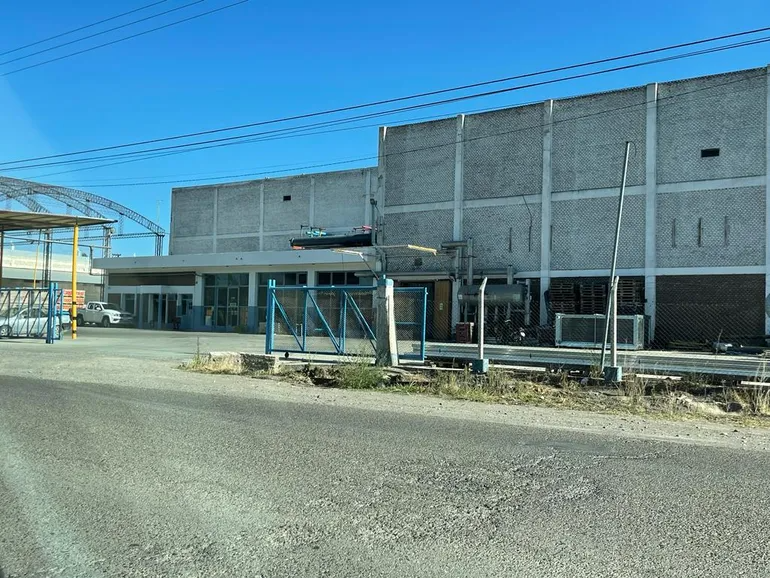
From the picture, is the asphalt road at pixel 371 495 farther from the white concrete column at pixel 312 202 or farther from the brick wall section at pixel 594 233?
the white concrete column at pixel 312 202

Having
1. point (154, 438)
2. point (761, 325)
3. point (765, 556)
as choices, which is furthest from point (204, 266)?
point (765, 556)

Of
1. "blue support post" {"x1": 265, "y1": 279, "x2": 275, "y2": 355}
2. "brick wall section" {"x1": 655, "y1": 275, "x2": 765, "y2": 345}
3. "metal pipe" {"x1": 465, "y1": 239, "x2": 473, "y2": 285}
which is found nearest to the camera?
"blue support post" {"x1": 265, "y1": 279, "x2": 275, "y2": 355}

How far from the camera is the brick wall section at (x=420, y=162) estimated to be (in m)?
32.2

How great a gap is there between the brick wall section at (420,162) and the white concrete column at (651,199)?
8922 millimetres

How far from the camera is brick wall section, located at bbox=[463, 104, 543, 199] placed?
29.9 m

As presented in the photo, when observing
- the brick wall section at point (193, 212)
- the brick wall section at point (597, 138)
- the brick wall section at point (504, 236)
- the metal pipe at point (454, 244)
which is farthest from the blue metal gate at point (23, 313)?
the brick wall section at point (597, 138)

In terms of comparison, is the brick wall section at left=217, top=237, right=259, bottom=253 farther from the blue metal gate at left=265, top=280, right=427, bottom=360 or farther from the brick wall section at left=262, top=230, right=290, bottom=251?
the blue metal gate at left=265, top=280, right=427, bottom=360

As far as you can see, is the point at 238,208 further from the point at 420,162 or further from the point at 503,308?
the point at 503,308

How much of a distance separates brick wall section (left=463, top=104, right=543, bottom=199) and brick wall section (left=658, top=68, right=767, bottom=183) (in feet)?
17.5

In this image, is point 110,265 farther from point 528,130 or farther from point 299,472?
point 299,472

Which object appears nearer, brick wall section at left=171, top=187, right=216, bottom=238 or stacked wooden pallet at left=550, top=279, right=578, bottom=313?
stacked wooden pallet at left=550, top=279, right=578, bottom=313

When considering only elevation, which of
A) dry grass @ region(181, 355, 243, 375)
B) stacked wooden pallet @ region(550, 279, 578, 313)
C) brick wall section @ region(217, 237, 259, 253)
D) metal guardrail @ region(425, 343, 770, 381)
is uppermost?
brick wall section @ region(217, 237, 259, 253)

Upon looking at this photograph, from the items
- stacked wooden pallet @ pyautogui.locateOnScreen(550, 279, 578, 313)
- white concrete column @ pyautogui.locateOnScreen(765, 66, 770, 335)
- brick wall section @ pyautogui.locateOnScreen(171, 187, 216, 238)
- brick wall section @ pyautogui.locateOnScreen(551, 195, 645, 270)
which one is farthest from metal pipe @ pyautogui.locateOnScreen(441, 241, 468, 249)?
brick wall section @ pyautogui.locateOnScreen(171, 187, 216, 238)

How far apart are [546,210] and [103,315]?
31.4 m
